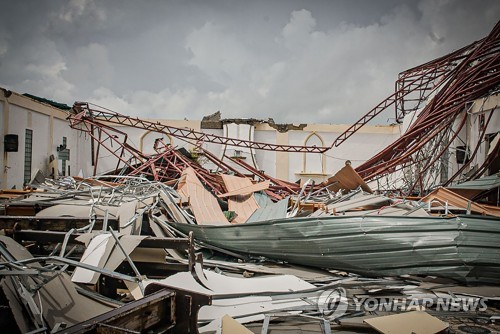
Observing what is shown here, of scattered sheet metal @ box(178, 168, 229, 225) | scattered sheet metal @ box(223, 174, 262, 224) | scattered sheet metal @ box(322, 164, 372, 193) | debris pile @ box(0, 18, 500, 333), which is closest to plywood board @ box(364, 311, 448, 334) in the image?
debris pile @ box(0, 18, 500, 333)

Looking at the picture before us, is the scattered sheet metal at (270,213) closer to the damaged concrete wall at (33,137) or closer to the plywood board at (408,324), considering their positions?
the plywood board at (408,324)

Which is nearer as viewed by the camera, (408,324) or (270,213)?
(408,324)

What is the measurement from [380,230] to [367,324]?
1.23 meters

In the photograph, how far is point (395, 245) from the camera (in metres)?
3.54

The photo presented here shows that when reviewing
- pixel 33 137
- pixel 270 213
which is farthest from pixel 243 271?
pixel 33 137

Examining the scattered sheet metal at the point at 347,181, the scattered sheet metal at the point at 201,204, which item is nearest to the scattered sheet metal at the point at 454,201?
the scattered sheet metal at the point at 347,181

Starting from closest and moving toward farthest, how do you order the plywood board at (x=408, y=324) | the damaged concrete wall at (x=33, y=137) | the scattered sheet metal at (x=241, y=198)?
the plywood board at (x=408, y=324) → the scattered sheet metal at (x=241, y=198) → the damaged concrete wall at (x=33, y=137)

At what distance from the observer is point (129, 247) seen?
3.10 meters

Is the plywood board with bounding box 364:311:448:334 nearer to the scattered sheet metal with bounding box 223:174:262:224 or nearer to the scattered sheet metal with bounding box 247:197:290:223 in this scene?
the scattered sheet metal with bounding box 247:197:290:223

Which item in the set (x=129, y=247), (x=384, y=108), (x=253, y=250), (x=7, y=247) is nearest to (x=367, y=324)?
(x=253, y=250)

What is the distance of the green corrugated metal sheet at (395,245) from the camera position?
11.1 feet

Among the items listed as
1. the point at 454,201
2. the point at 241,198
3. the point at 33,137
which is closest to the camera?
the point at 454,201

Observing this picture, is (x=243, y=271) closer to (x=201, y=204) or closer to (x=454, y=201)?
(x=201, y=204)

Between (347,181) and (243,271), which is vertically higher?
(347,181)
